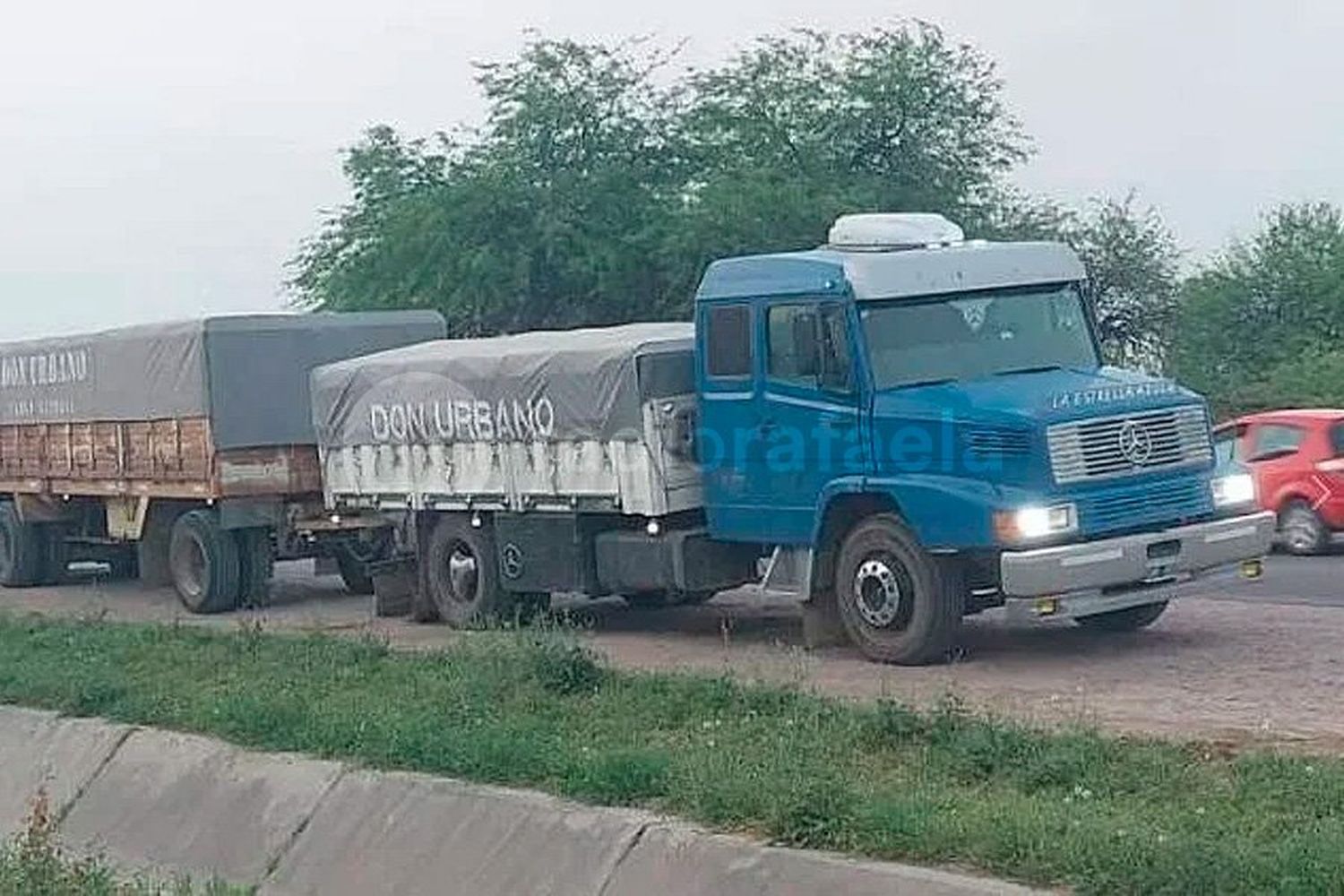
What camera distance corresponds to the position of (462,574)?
19.3 m

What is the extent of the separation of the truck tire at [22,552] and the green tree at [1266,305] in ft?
91.6

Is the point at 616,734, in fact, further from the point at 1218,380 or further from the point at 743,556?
the point at 1218,380

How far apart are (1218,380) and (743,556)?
33.3 m

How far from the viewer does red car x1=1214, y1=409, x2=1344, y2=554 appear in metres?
23.9

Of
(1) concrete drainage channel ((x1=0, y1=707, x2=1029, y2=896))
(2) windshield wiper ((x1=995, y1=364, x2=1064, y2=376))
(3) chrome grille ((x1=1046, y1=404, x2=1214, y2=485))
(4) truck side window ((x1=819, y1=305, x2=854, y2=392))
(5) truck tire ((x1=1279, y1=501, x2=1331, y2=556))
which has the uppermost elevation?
(4) truck side window ((x1=819, y1=305, x2=854, y2=392))

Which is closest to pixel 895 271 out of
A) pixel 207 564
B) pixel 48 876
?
pixel 48 876

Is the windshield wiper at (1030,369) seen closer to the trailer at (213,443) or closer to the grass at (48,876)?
the grass at (48,876)

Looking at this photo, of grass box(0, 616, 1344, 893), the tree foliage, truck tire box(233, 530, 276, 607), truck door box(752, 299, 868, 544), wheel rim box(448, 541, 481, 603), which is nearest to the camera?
grass box(0, 616, 1344, 893)

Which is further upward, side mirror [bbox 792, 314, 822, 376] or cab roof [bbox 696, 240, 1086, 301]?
cab roof [bbox 696, 240, 1086, 301]

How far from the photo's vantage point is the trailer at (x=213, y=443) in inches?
885

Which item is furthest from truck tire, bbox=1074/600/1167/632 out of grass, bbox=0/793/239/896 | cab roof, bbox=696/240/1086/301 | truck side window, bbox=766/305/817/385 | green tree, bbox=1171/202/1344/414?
green tree, bbox=1171/202/1344/414

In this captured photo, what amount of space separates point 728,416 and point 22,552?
13572 millimetres

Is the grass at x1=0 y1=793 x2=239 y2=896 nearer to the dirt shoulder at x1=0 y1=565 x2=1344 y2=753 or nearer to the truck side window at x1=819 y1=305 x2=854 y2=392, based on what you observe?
the dirt shoulder at x1=0 y1=565 x2=1344 y2=753

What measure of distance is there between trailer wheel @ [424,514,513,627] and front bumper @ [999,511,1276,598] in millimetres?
5642
